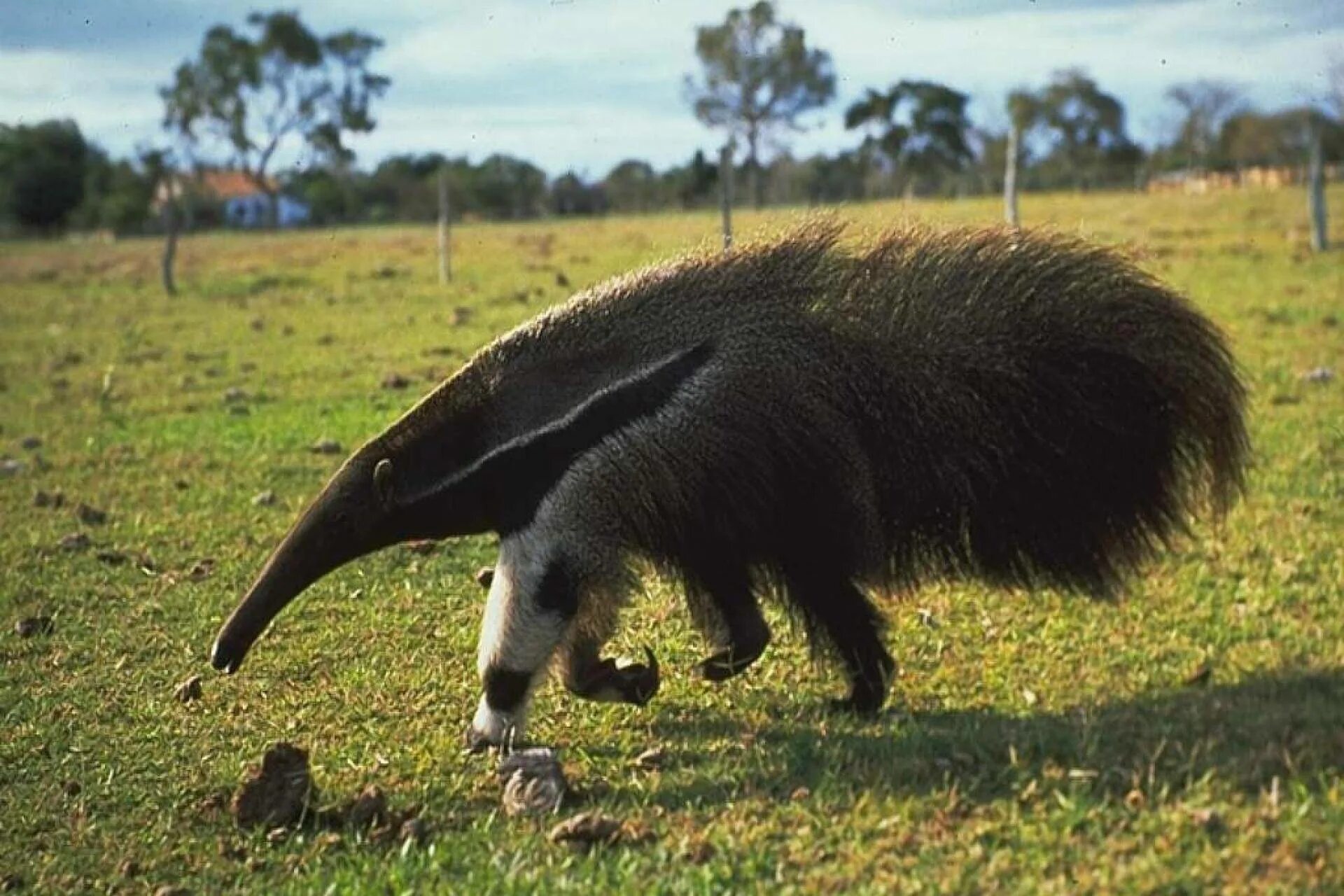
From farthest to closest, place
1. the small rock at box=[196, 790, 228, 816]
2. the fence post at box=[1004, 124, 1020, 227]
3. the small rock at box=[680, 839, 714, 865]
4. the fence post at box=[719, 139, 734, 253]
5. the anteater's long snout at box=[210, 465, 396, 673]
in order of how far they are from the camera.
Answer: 1. the fence post at box=[1004, 124, 1020, 227]
2. the fence post at box=[719, 139, 734, 253]
3. the anteater's long snout at box=[210, 465, 396, 673]
4. the small rock at box=[196, 790, 228, 816]
5. the small rock at box=[680, 839, 714, 865]

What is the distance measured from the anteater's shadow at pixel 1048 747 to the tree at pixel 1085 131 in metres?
28.3

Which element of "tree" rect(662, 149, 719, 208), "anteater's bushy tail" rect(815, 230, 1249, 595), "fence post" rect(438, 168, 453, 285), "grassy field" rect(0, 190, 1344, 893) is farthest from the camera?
"tree" rect(662, 149, 719, 208)

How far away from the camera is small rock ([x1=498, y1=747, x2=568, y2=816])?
12.9 ft

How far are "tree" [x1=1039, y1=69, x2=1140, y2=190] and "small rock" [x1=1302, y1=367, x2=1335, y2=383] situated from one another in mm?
21389

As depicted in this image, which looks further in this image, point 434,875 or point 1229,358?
point 1229,358

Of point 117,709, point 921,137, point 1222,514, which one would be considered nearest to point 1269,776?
point 1222,514

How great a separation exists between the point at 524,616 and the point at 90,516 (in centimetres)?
472

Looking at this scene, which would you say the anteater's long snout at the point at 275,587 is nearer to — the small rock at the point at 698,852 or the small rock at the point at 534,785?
the small rock at the point at 534,785

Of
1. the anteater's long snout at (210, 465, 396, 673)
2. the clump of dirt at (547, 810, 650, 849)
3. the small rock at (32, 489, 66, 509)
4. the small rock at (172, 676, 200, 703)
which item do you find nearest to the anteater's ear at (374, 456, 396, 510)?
the anteater's long snout at (210, 465, 396, 673)

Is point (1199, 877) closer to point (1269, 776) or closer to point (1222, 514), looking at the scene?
point (1269, 776)

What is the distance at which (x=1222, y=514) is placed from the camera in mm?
4648

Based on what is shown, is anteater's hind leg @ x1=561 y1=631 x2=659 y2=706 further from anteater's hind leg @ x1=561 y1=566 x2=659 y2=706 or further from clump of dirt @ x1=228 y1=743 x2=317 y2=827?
clump of dirt @ x1=228 y1=743 x2=317 y2=827

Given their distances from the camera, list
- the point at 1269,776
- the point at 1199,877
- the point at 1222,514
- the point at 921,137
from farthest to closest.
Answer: the point at 921,137 → the point at 1222,514 → the point at 1269,776 → the point at 1199,877

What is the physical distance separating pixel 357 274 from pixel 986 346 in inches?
914
